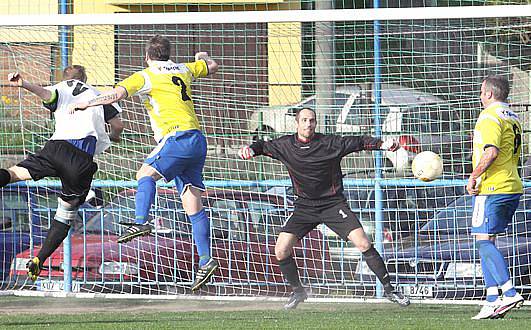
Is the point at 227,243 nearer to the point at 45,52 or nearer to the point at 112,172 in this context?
the point at 112,172

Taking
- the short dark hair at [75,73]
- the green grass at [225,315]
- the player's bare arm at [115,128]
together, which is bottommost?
the green grass at [225,315]

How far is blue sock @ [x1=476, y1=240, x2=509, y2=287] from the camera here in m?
10.2

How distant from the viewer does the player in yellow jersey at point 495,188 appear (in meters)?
10.2

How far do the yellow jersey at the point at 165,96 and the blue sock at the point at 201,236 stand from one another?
0.88 m

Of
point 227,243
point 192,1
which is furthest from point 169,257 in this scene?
point 192,1

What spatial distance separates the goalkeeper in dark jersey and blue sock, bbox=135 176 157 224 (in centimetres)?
143

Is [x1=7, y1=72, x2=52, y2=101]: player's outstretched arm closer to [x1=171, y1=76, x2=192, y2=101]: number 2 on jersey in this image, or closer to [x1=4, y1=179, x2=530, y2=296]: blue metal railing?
[x1=171, y1=76, x2=192, y2=101]: number 2 on jersey

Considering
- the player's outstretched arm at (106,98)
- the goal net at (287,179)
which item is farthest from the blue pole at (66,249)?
the player's outstretched arm at (106,98)

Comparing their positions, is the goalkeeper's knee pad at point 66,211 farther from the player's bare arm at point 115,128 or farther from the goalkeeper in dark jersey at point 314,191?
the goalkeeper in dark jersey at point 314,191

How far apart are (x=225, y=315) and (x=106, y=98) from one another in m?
2.71

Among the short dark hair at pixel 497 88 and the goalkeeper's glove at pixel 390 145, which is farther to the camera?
the goalkeeper's glove at pixel 390 145

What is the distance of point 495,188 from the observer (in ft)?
33.8

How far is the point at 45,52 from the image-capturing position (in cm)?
1336

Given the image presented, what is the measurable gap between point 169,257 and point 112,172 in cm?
138
